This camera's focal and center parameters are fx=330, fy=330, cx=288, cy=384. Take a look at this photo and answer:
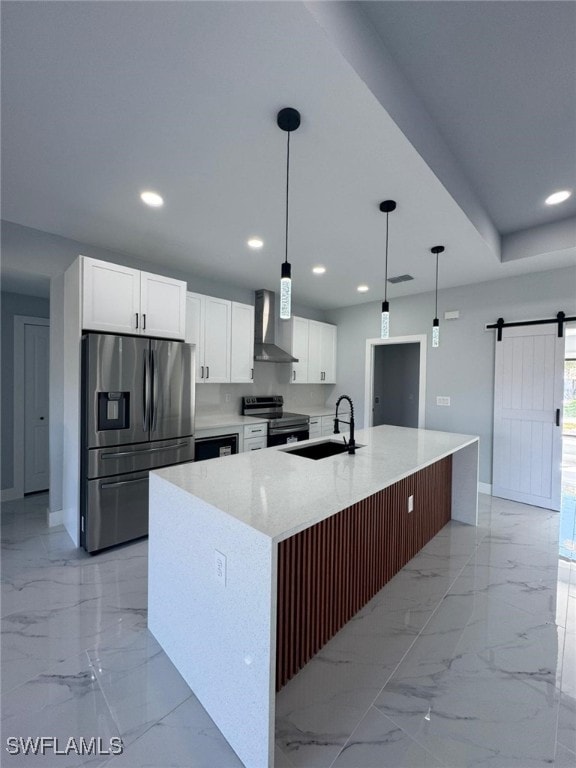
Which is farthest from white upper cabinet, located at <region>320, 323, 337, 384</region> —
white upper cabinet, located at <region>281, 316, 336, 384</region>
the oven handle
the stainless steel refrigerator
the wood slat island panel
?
the wood slat island panel

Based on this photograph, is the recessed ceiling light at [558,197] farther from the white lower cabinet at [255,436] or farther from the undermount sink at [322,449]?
the white lower cabinet at [255,436]

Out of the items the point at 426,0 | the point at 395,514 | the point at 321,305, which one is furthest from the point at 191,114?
the point at 321,305

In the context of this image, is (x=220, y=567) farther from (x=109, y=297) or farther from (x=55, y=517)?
(x=55, y=517)

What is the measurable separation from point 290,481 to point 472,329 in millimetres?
3722

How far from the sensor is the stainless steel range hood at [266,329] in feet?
15.4

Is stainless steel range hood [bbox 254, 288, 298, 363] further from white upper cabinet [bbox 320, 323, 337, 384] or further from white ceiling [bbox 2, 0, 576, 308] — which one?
white ceiling [bbox 2, 0, 576, 308]

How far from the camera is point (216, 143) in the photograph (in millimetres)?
1798

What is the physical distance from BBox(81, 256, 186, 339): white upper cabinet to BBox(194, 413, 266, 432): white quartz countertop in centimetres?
102

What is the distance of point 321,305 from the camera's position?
5.72 metres

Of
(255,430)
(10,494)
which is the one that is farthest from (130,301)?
(10,494)

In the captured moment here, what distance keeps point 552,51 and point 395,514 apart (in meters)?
2.69

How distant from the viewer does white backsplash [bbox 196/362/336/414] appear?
4.39m

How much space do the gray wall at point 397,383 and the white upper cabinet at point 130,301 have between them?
4306 mm

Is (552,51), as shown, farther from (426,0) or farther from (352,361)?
(352,361)
